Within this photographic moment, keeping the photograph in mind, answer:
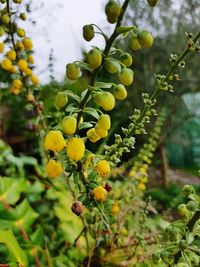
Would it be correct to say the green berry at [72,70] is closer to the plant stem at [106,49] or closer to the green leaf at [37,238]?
the plant stem at [106,49]

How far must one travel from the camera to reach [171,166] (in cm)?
335

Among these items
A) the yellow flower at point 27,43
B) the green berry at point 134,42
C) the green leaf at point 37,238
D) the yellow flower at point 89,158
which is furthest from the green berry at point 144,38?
the green leaf at point 37,238

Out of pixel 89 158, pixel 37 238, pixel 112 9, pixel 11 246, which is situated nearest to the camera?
pixel 112 9

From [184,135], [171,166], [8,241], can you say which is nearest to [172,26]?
[184,135]

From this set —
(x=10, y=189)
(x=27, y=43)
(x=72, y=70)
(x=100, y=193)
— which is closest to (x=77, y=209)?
(x=100, y=193)

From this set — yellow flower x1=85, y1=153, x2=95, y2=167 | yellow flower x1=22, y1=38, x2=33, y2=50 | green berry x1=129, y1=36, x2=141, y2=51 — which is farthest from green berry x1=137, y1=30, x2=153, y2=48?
yellow flower x1=22, y1=38, x2=33, y2=50

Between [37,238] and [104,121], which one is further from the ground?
[104,121]

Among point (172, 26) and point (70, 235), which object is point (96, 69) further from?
point (172, 26)

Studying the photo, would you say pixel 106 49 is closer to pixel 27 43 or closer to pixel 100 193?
pixel 100 193

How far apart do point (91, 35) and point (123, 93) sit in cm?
6

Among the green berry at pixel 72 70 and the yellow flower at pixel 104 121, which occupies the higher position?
the green berry at pixel 72 70

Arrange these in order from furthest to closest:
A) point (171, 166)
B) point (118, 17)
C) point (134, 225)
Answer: point (171, 166) → point (134, 225) → point (118, 17)

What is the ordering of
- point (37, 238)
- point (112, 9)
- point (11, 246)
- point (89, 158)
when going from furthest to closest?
point (37, 238)
point (11, 246)
point (89, 158)
point (112, 9)

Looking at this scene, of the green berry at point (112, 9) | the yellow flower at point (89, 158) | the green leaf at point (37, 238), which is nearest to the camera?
the green berry at point (112, 9)
